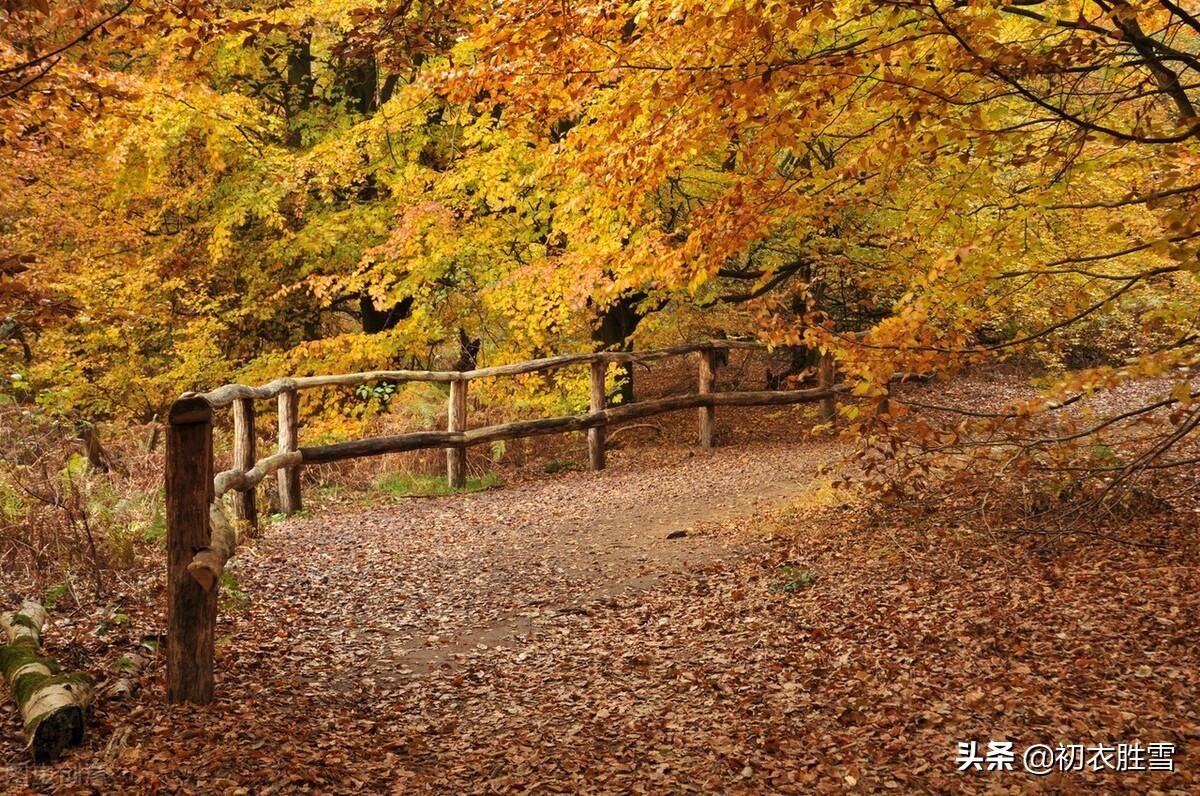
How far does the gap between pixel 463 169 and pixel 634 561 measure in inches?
251

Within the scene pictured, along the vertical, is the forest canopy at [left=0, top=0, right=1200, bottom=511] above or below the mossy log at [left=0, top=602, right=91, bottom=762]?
above

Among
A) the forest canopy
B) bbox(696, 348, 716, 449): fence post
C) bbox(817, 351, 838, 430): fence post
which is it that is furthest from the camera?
bbox(817, 351, 838, 430): fence post

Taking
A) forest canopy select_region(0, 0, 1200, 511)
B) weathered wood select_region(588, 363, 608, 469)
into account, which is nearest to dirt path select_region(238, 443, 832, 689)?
weathered wood select_region(588, 363, 608, 469)

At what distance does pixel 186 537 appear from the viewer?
161 inches

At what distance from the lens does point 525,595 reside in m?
6.72

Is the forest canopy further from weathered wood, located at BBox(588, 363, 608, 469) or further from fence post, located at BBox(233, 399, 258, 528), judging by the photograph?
fence post, located at BBox(233, 399, 258, 528)

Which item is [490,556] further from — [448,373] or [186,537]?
[186,537]

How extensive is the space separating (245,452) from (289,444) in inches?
43.7

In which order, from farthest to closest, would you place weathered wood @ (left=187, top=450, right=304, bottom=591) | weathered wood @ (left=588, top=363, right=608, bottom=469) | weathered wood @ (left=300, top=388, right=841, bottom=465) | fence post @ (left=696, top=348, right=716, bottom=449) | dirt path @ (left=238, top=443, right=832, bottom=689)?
fence post @ (left=696, top=348, right=716, bottom=449)
weathered wood @ (left=588, top=363, right=608, bottom=469)
weathered wood @ (left=300, top=388, right=841, bottom=465)
dirt path @ (left=238, top=443, right=832, bottom=689)
weathered wood @ (left=187, top=450, right=304, bottom=591)

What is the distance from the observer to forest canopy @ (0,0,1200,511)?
15.8ft

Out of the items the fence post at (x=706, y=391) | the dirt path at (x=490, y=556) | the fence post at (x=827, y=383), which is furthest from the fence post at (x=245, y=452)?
the fence post at (x=827, y=383)

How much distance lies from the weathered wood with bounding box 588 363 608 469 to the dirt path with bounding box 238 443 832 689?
688 mm

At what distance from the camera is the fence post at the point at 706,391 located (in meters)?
12.8

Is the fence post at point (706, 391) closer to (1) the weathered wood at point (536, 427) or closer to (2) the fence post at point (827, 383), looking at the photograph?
(1) the weathered wood at point (536, 427)
